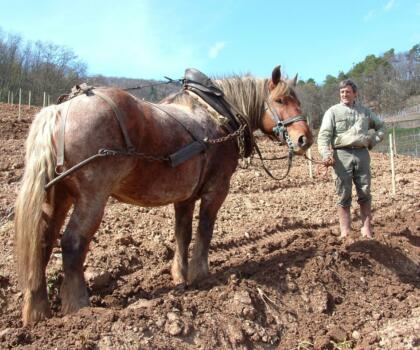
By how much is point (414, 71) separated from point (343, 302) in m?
71.9

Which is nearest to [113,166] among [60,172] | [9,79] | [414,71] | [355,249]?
[60,172]

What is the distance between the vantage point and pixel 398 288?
167 inches

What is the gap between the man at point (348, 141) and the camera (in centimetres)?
509

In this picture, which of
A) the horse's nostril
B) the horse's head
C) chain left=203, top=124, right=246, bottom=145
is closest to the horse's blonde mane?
the horse's head

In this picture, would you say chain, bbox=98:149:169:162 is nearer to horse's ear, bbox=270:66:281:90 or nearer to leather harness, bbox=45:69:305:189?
leather harness, bbox=45:69:305:189

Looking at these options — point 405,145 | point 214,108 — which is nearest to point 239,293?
point 214,108

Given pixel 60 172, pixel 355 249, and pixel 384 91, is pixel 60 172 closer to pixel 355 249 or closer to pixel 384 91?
pixel 355 249

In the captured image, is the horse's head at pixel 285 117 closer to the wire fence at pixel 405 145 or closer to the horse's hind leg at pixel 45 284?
the horse's hind leg at pixel 45 284

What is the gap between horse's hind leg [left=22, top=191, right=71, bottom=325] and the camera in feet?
10.6

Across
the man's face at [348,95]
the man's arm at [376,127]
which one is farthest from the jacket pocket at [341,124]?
the man's arm at [376,127]

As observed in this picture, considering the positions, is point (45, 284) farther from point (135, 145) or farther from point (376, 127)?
A: point (376, 127)

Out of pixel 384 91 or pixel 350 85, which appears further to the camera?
pixel 384 91

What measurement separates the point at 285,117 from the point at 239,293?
205cm

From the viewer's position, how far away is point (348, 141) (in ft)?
16.5
